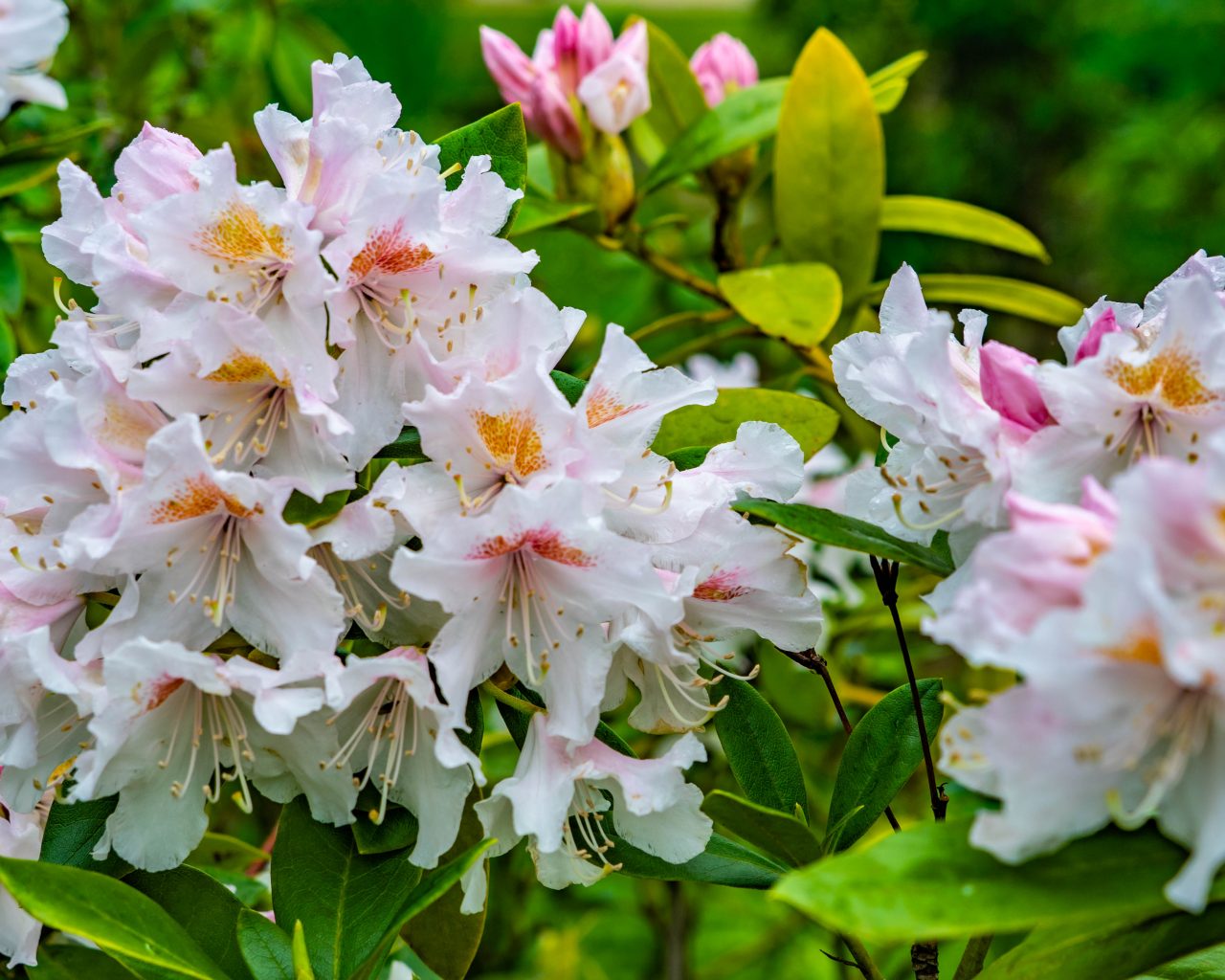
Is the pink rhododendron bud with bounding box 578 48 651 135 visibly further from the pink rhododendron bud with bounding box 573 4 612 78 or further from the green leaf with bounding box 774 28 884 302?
the green leaf with bounding box 774 28 884 302

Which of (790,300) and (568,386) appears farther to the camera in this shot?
(790,300)

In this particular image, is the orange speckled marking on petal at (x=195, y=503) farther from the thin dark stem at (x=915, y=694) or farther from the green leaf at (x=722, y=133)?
the green leaf at (x=722, y=133)

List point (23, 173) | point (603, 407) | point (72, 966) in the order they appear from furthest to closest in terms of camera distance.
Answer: point (23, 173) < point (72, 966) < point (603, 407)

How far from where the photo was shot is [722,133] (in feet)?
4.25

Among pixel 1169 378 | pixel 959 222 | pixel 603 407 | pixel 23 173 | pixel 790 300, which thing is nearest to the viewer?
pixel 1169 378

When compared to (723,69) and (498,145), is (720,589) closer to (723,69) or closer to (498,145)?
(498,145)

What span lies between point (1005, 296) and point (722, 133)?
349mm

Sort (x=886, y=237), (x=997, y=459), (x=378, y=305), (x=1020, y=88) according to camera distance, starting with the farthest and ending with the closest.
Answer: (x=1020, y=88)
(x=886, y=237)
(x=378, y=305)
(x=997, y=459)

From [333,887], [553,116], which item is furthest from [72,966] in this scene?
[553,116]

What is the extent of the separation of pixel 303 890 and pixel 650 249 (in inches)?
30.5

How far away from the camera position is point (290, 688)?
0.73m

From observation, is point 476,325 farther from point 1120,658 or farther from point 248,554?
point 1120,658

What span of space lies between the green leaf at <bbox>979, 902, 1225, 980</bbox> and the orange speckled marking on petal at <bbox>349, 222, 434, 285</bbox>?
1.64 ft

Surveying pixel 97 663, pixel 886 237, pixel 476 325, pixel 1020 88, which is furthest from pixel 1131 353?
pixel 1020 88
